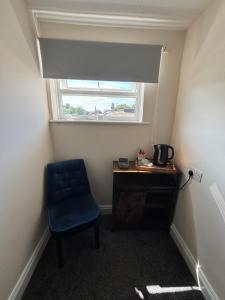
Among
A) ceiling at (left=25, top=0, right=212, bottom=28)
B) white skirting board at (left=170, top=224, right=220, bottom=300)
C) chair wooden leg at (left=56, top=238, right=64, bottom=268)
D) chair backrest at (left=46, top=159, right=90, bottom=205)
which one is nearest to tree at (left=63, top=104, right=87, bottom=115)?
chair backrest at (left=46, top=159, right=90, bottom=205)

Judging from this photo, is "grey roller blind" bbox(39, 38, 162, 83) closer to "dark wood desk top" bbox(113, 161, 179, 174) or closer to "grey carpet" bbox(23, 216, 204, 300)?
"dark wood desk top" bbox(113, 161, 179, 174)

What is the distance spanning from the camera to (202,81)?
138 cm

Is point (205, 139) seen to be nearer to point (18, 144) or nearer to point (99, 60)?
point (99, 60)

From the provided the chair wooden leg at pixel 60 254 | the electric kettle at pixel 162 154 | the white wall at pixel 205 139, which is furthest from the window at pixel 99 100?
the chair wooden leg at pixel 60 254

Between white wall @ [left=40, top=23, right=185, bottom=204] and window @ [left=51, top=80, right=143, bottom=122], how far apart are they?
5.8 inches

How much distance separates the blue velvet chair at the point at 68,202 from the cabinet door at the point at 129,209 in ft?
0.98

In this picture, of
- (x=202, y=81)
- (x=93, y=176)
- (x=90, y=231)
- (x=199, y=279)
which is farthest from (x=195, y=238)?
(x=202, y=81)

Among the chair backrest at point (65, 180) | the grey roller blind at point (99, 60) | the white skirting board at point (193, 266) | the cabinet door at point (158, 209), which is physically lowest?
the white skirting board at point (193, 266)

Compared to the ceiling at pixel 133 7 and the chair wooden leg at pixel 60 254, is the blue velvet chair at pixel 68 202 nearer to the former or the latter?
Answer: the chair wooden leg at pixel 60 254

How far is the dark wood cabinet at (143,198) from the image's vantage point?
175 centimetres

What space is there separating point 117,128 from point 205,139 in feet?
3.11

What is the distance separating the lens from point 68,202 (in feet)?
5.76

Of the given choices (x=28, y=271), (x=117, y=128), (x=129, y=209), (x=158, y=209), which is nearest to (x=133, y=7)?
(x=117, y=128)

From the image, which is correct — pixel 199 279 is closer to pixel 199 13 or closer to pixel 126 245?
pixel 126 245
